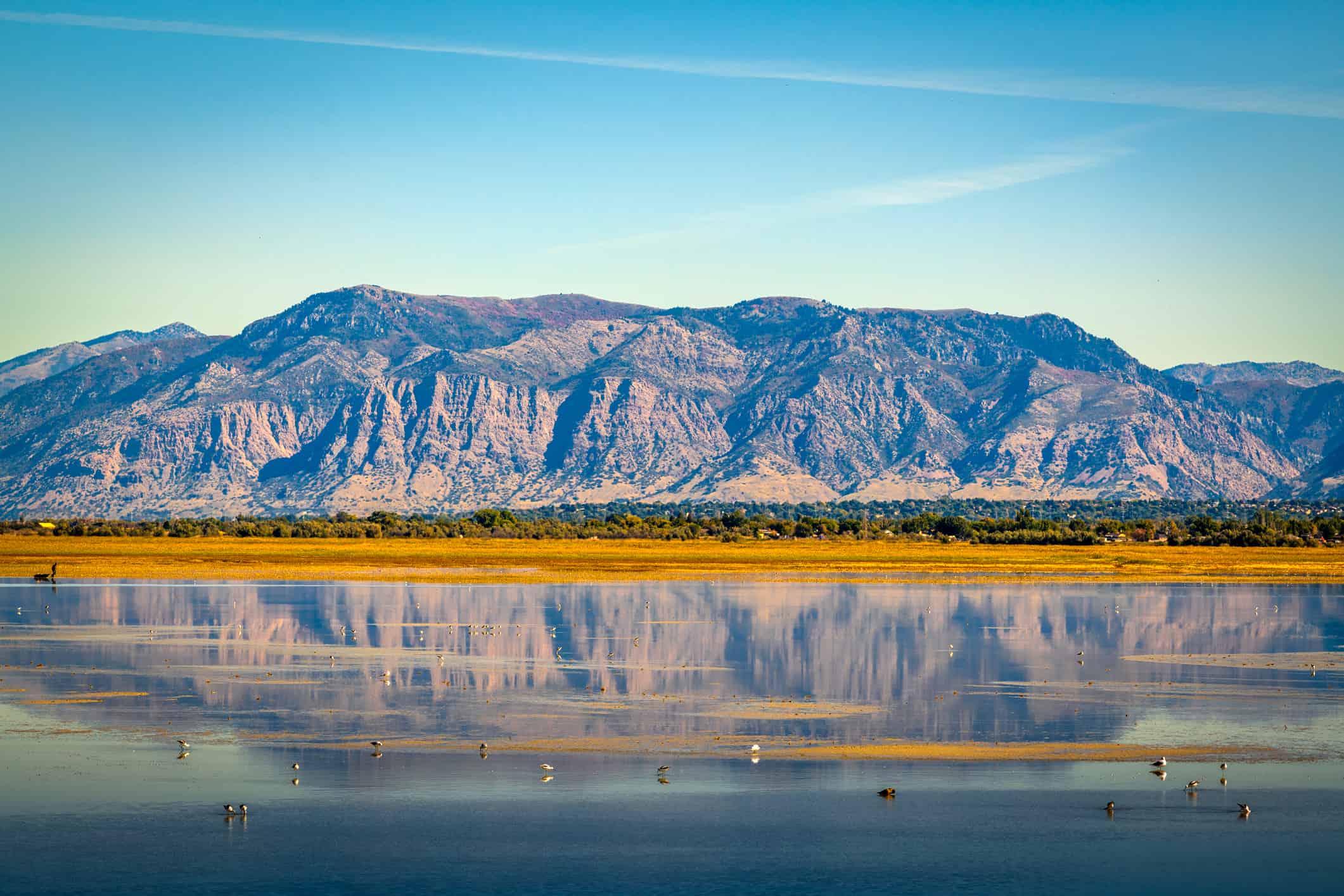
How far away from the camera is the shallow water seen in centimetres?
2034

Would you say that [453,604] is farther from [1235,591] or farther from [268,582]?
[1235,591]

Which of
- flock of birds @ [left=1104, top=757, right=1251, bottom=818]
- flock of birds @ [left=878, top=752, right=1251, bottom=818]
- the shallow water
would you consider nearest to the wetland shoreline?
the shallow water

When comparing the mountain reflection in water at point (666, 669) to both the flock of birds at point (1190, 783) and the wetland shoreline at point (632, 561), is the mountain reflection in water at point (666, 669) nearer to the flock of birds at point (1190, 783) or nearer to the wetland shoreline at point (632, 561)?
the flock of birds at point (1190, 783)

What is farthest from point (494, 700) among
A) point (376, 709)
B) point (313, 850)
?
point (313, 850)

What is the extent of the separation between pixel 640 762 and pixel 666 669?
1403 cm

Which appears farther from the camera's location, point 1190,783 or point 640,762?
point 640,762

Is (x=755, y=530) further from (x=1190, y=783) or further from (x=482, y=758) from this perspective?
(x=1190, y=783)

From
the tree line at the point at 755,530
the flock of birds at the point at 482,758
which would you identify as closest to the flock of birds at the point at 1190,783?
the flock of birds at the point at 482,758

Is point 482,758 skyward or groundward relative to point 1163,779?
skyward

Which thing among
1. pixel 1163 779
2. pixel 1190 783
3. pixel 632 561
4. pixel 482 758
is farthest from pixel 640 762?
pixel 632 561

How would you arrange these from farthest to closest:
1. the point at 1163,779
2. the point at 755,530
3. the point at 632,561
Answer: the point at 755,530 → the point at 632,561 → the point at 1163,779

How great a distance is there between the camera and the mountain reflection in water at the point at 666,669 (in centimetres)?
3130

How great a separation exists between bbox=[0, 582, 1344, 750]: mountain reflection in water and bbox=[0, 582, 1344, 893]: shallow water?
7.0 inches

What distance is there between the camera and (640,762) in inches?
1061
